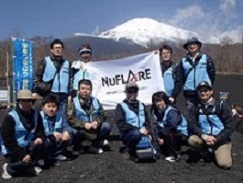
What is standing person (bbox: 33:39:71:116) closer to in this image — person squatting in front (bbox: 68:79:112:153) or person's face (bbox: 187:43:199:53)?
person squatting in front (bbox: 68:79:112:153)

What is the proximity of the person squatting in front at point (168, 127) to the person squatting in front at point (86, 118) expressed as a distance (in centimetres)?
93

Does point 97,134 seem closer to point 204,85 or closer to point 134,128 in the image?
point 134,128

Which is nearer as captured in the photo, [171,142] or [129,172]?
[129,172]

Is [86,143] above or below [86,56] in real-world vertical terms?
below

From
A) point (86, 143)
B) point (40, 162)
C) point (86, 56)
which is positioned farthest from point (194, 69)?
point (40, 162)

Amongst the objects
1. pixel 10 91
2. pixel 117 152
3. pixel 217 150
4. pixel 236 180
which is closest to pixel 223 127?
pixel 217 150

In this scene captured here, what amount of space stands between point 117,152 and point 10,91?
8.76 m

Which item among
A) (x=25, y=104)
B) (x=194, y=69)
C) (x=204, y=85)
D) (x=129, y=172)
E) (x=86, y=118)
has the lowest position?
(x=129, y=172)

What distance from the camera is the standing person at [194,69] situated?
791cm

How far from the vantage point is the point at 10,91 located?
52.5 ft

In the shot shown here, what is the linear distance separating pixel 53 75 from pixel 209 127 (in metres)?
2.85

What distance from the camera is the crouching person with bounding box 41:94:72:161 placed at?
7.25 m

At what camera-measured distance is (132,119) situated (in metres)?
7.71

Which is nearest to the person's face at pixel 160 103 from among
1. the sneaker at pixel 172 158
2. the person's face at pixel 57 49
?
the sneaker at pixel 172 158
